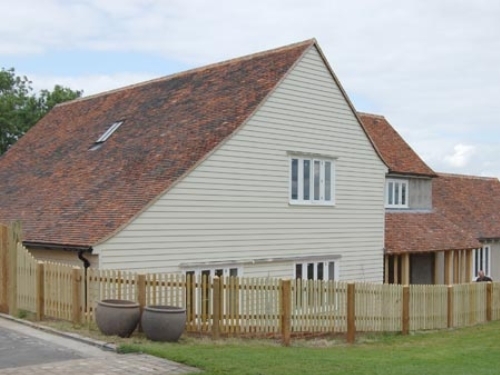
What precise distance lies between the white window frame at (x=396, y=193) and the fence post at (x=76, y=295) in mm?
17396

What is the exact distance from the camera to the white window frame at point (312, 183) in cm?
2178

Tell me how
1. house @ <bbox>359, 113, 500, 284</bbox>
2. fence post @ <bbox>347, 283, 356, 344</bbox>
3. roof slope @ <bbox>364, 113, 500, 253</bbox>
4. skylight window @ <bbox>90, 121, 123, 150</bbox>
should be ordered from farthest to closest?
roof slope @ <bbox>364, 113, 500, 253</bbox> → house @ <bbox>359, 113, 500, 284</bbox> → skylight window @ <bbox>90, 121, 123, 150</bbox> → fence post @ <bbox>347, 283, 356, 344</bbox>

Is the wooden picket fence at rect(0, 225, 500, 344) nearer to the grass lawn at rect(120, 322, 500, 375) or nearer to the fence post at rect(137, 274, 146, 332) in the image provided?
the fence post at rect(137, 274, 146, 332)

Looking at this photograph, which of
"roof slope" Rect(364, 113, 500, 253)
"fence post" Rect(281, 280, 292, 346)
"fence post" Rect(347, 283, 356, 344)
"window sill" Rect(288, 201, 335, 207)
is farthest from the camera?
"roof slope" Rect(364, 113, 500, 253)

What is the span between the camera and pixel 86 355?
11547 millimetres

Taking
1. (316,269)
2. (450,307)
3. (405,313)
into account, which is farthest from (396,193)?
(405,313)

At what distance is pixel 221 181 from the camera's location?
63.9 ft

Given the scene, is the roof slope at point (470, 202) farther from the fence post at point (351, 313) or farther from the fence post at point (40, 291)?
the fence post at point (40, 291)

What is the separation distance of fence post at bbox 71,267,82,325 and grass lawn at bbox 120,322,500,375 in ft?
6.24

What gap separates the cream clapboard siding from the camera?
18.1 m

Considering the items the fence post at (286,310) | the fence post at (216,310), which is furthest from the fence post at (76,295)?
the fence post at (286,310)

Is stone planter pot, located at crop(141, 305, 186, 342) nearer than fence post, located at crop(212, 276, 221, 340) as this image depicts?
Yes

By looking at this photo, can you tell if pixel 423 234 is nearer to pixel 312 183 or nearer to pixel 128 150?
pixel 312 183

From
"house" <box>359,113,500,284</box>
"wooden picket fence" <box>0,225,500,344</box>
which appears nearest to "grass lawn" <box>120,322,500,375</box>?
"wooden picket fence" <box>0,225,500,344</box>
